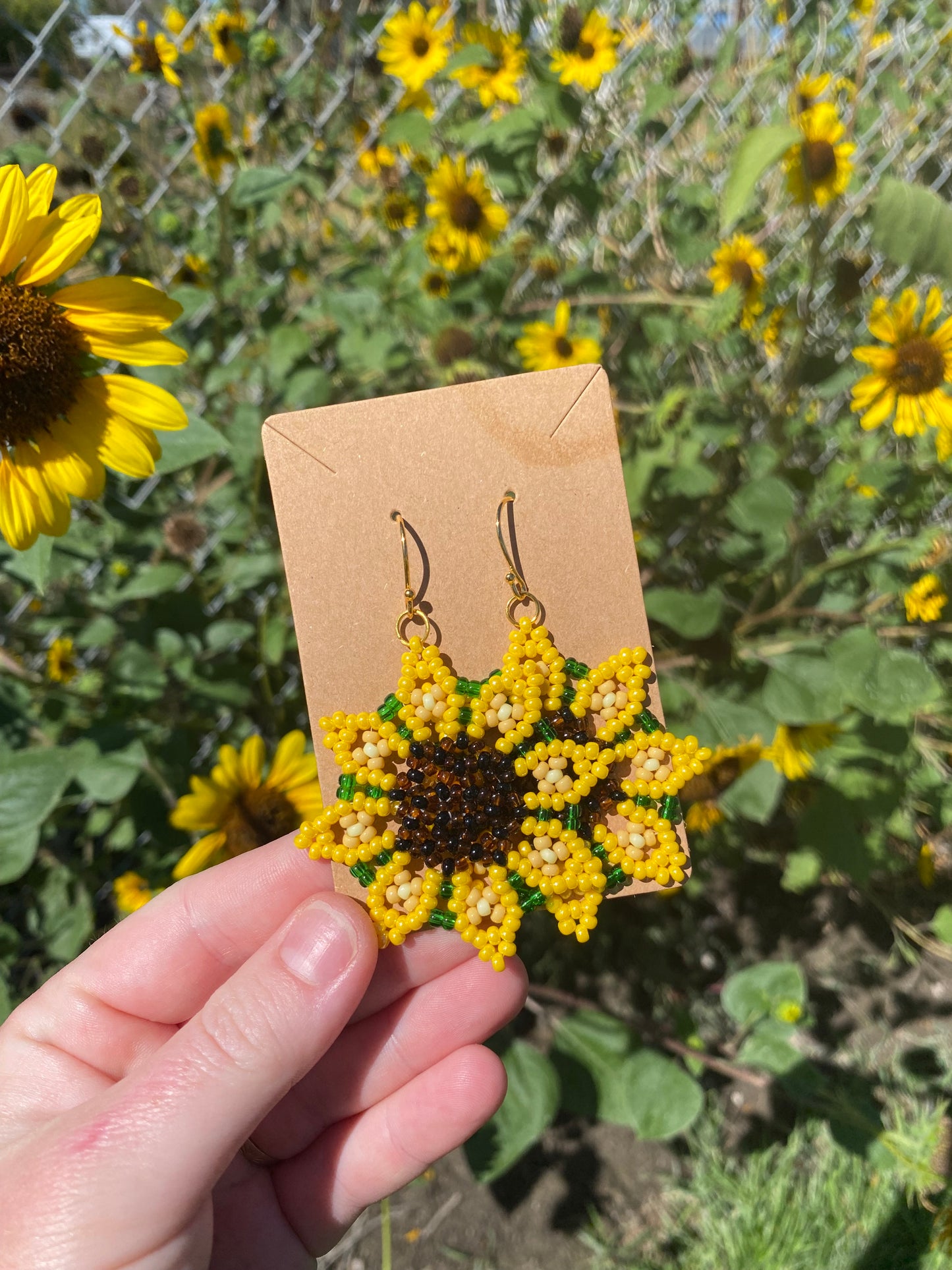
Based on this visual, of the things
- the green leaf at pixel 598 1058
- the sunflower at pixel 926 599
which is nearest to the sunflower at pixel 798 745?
the sunflower at pixel 926 599

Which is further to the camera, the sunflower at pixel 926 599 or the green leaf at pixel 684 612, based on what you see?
the sunflower at pixel 926 599

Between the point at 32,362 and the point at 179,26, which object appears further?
the point at 179,26

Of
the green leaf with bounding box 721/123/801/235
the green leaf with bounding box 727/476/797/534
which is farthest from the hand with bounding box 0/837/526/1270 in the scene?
the green leaf with bounding box 721/123/801/235

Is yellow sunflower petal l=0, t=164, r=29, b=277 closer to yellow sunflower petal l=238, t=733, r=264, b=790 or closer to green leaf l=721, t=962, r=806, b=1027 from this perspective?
yellow sunflower petal l=238, t=733, r=264, b=790

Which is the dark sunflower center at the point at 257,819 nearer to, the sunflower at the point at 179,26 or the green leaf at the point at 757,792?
the green leaf at the point at 757,792

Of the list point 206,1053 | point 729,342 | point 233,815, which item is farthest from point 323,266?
point 206,1053

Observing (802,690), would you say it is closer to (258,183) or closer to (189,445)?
(189,445)

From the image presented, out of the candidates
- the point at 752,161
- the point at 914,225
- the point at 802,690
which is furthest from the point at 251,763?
the point at 914,225
